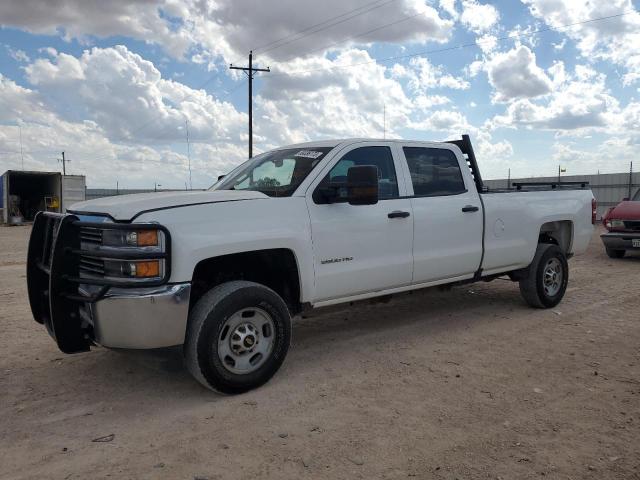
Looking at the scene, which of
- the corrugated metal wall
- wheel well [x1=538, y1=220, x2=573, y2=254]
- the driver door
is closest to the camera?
the driver door

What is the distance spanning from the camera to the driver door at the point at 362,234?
14.7ft

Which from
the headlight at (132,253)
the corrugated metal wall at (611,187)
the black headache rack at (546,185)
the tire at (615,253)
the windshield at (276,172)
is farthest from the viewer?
the corrugated metal wall at (611,187)

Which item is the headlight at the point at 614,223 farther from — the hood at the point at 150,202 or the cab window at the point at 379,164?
the hood at the point at 150,202

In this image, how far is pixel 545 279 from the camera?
6688mm

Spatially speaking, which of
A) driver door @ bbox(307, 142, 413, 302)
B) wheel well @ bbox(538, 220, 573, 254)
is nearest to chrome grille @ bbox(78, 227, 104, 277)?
driver door @ bbox(307, 142, 413, 302)

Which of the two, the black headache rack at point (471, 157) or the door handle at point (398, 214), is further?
the black headache rack at point (471, 157)

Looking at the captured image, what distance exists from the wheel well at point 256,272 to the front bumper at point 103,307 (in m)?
0.49

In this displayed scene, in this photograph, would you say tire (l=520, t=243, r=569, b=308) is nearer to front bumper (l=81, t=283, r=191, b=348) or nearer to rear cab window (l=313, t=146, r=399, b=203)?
rear cab window (l=313, t=146, r=399, b=203)

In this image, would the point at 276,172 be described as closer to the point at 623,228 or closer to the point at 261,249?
the point at 261,249

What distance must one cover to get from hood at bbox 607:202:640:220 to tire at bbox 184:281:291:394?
31.5 ft

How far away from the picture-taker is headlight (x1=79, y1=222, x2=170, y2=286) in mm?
3545

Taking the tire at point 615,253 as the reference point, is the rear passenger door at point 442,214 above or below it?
above

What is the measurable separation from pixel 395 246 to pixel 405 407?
164 cm

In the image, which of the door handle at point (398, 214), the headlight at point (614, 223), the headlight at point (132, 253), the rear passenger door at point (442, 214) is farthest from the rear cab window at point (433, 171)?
the headlight at point (614, 223)
